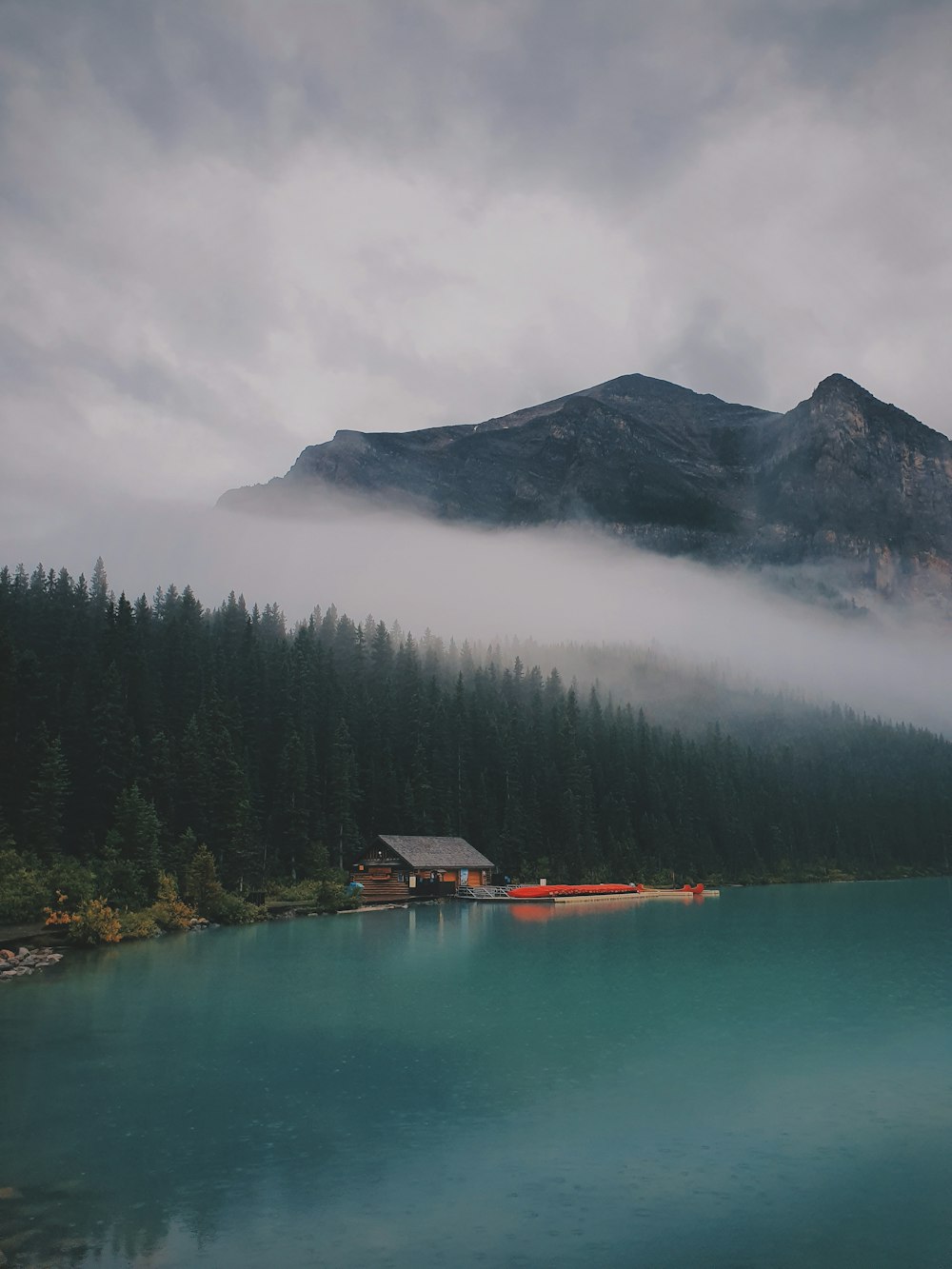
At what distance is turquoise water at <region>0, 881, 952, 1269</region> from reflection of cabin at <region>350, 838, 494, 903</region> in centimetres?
4974

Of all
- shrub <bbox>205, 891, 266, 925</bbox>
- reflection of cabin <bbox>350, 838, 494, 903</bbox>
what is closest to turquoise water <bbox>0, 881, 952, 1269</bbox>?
shrub <bbox>205, 891, 266, 925</bbox>

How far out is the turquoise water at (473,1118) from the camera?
1459 centimetres

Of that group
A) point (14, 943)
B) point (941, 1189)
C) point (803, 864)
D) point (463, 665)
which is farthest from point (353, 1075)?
point (803, 864)

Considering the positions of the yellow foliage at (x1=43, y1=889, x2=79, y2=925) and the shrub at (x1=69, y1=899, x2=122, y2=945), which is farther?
the yellow foliage at (x1=43, y1=889, x2=79, y2=925)

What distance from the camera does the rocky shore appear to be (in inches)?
1581

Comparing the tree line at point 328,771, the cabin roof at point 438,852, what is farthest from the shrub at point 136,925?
the cabin roof at point 438,852

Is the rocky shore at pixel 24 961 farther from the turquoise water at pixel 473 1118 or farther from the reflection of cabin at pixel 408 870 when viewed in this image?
the reflection of cabin at pixel 408 870

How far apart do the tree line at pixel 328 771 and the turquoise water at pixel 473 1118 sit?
30.1 m

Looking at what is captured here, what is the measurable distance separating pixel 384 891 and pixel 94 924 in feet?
144

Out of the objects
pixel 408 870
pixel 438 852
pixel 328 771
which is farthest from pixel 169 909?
pixel 438 852

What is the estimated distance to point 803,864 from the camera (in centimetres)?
16100

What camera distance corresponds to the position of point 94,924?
164 ft

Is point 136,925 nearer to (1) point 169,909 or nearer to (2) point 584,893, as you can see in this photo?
(1) point 169,909

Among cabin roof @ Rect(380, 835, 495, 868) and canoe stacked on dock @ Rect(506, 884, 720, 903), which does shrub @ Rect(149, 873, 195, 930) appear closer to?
cabin roof @ Rect(380, 835, 495, 868)
